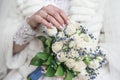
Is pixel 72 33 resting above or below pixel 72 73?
above

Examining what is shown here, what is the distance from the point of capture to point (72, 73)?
139 centimetres

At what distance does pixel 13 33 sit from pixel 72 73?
0.36 metres

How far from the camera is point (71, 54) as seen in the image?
1328mm

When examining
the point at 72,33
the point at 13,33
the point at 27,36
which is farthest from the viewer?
the point at 13,33

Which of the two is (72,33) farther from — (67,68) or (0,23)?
(0,23)

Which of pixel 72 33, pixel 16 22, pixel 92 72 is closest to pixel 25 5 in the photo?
pixel 16 22

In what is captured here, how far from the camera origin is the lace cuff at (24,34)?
1445 millimetres

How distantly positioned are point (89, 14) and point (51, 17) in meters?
0.24

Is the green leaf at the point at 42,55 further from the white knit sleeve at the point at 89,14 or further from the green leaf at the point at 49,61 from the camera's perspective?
the white knit sleeve at the point at 89,14

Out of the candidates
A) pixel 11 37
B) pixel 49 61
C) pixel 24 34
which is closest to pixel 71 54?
pixel 49 61

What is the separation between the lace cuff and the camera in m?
1.45

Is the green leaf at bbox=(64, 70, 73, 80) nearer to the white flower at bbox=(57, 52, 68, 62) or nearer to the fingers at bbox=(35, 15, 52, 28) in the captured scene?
the white flower at bbox=(57, 52, 68, 62)

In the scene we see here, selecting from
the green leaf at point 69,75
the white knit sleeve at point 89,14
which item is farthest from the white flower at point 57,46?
the white knit sleeve at point 89,14

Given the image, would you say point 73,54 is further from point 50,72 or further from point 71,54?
point 50,72
